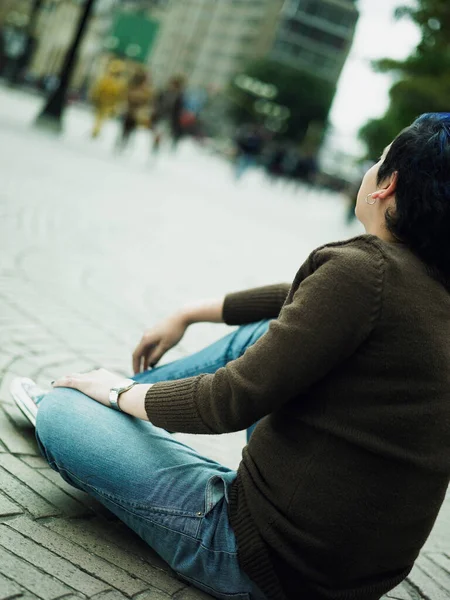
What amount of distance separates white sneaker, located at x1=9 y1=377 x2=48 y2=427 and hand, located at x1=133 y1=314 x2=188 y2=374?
1.30 feet

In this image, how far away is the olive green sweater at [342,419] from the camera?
1.66m

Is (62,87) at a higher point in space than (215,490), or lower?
higher

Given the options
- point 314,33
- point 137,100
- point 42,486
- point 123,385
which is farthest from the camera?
point 314,33

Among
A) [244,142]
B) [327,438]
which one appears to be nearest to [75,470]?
[327,438]

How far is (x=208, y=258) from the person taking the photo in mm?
7934

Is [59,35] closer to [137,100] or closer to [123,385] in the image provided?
[137,100]

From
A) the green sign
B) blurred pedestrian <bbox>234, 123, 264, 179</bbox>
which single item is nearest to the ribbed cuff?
blurred pedestrian <bbox>234, 123, 264, 179</bbox>

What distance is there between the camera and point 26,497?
2.34 metres

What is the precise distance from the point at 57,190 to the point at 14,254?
145 inches

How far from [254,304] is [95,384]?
762mm

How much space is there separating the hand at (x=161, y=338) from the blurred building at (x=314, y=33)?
110589mm

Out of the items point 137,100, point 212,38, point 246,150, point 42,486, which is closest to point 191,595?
point 42,486

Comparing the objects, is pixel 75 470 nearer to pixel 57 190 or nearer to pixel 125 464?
pixel 125 464

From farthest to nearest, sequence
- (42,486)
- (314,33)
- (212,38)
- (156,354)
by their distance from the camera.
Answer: (212,38) < (314,33) < (156,354) < (42,486)
